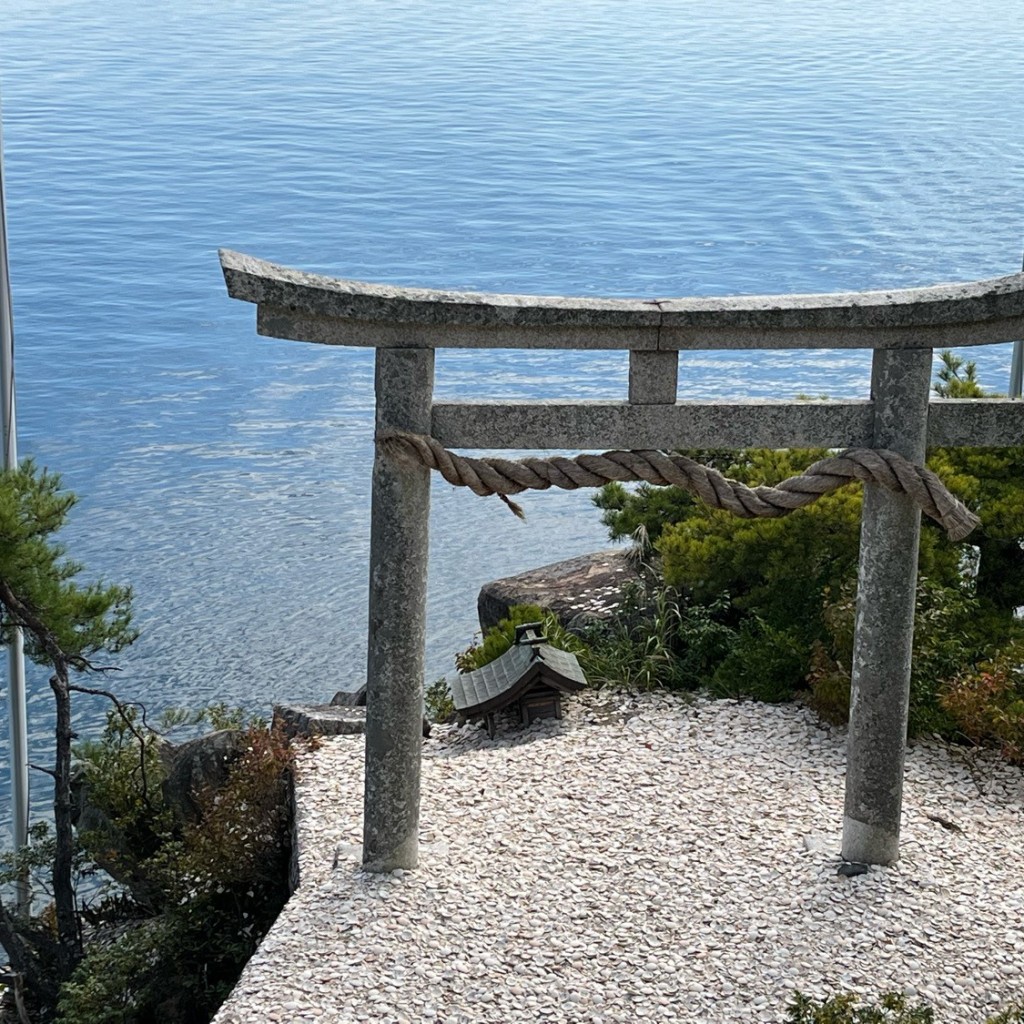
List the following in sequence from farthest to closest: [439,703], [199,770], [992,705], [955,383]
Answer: [439,703] < [955,383] < [199,770] < [992,705]

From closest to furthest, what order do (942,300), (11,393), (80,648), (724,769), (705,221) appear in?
(942,300) < (80,648) < (724,769) < (11,393) < (705,221)

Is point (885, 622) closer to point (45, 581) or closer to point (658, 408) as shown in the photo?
point (658, 408)

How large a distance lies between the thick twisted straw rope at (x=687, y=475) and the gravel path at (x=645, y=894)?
169 centimetres

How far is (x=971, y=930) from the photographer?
5.95 metres

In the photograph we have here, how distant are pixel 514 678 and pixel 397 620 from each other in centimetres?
214

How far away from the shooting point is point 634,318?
18.3 ft

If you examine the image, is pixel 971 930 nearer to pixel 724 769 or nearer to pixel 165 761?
pixel 724 769

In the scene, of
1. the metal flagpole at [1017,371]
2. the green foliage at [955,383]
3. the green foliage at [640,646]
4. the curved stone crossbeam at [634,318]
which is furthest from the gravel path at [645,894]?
the metal flagpole at [1017,371]

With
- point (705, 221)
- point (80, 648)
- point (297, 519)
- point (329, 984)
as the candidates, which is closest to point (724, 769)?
point (329, 984)

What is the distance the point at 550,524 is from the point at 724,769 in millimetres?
10221

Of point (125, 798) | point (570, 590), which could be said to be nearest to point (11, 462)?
point (125, 798)

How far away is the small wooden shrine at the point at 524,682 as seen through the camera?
805 centimetres

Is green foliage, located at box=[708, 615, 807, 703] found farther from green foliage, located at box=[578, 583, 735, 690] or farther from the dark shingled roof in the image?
the dark shingled roof

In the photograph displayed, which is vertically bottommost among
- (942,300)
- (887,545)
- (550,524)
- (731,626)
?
(550,524)
